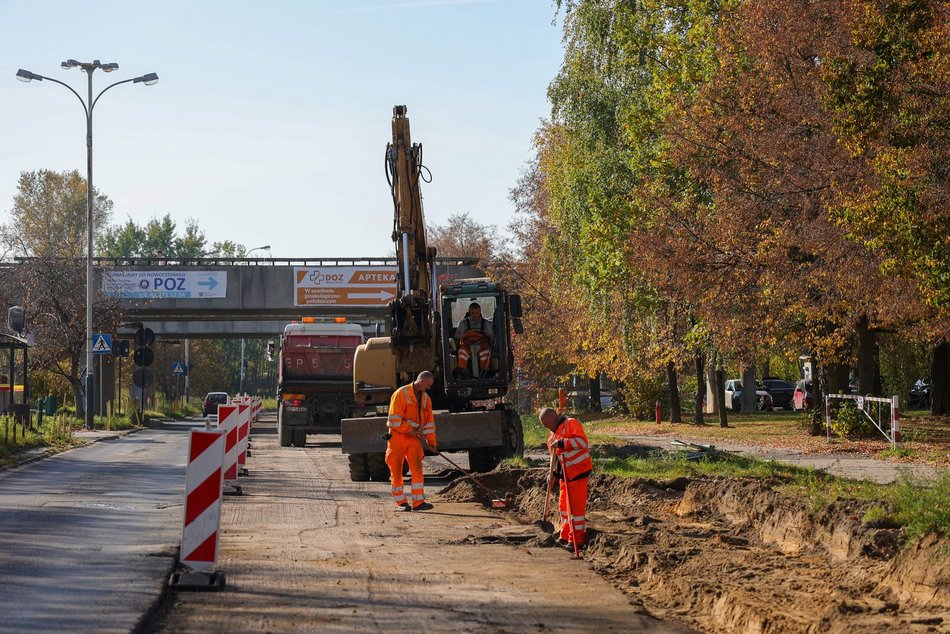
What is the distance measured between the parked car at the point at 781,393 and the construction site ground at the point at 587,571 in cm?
4178

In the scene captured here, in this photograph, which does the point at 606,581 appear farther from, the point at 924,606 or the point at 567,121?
the point at 567,121

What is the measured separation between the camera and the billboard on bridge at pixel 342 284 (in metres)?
52.3

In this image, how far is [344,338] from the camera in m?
32.5

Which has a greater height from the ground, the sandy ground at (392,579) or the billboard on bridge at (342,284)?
the billboard on bridge at (342,284)

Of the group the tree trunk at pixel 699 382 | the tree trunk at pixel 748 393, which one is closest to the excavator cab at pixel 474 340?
the tree trunk at pixel 699 382

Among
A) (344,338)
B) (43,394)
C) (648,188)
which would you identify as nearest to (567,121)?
(648,188)

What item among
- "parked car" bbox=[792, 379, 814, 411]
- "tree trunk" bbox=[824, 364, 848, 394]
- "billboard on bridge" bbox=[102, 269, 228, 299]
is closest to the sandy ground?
"tree trunk" bbox=[824, 364, 848, 394]

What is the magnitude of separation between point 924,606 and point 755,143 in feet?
55.4

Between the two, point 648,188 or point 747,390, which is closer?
point 648,188

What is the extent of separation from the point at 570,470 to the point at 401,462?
457cm

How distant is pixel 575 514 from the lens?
11.5 metres

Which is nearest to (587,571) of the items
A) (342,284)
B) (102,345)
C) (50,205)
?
(102,345)

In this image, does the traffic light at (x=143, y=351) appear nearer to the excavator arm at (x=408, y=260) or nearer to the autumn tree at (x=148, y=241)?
the excavator arm at (x=408, y=260)

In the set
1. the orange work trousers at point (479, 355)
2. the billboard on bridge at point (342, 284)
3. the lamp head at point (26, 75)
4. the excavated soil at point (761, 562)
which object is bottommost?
the excavated soil at point (761, 562)
